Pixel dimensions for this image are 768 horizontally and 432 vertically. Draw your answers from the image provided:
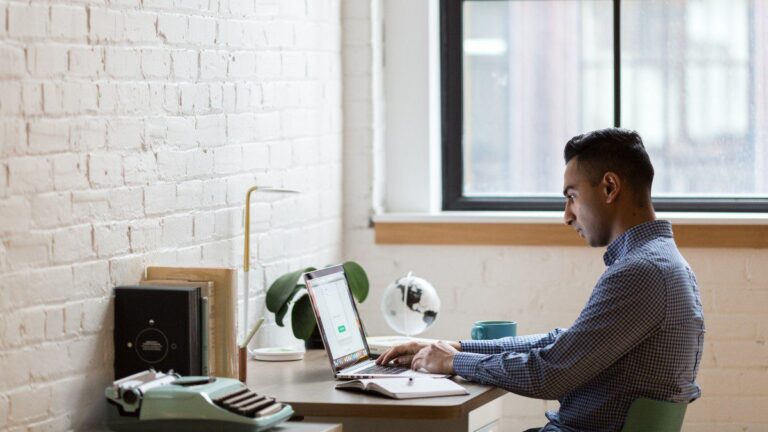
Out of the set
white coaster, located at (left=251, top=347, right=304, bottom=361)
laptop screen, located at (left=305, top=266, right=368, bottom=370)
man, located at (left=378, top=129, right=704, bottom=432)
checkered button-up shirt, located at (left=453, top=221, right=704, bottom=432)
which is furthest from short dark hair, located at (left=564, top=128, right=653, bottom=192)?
white coaster, located at (left=251, top=347, right=304, bottom=361)

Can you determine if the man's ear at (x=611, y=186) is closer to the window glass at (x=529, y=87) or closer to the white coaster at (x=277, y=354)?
the white coaster at (x=277, y=354)

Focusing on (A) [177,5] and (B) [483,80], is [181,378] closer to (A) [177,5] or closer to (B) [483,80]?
(A) [177,5]

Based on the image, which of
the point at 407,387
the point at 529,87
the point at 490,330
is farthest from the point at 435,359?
the point at 529,87

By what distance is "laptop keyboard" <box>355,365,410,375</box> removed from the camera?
3.01 meters

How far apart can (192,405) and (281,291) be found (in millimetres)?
1101

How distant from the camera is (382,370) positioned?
3041 millimetres

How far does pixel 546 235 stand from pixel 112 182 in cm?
181

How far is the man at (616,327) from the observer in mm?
2711

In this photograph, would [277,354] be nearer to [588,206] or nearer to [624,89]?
[588,206]

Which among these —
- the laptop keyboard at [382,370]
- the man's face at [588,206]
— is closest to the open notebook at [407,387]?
the laptop keyboard at [382,370]

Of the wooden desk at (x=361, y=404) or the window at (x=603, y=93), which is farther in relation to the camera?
the window at (x=603, y=93)

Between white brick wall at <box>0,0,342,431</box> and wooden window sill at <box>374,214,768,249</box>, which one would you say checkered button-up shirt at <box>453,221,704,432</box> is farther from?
wooden window sill at <box>374,214,768,249</box>

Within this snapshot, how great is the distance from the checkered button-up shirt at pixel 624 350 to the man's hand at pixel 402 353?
296 mm

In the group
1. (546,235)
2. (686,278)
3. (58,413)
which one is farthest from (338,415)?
(546,235)
